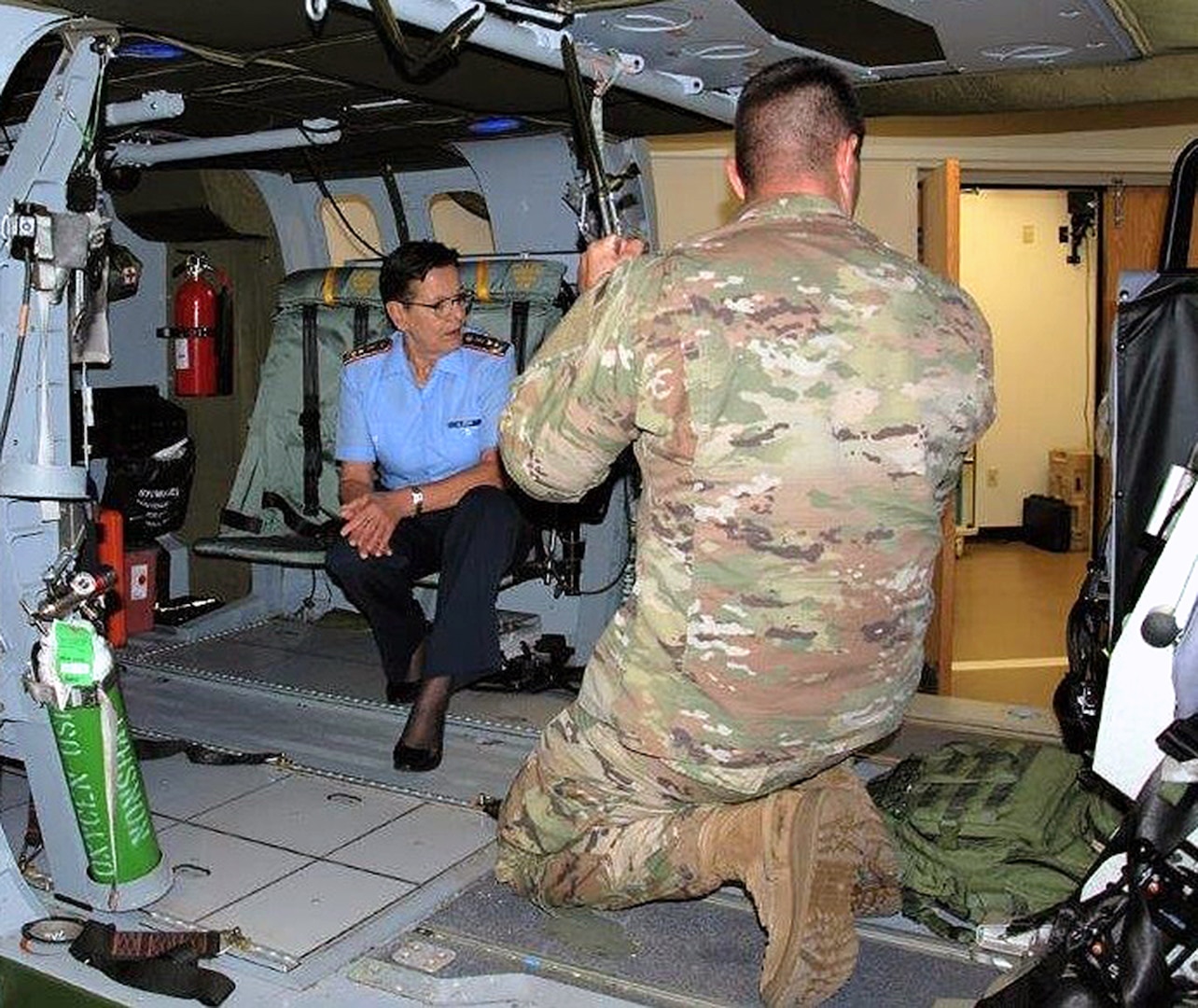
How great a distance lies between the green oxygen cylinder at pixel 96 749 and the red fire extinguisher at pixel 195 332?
9.45 feet

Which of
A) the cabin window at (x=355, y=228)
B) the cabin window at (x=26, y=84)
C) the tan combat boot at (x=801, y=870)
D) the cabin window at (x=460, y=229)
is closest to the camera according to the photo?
the tan combat boot at (x=801, y=870)

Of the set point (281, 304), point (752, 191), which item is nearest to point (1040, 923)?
point (752, 191)

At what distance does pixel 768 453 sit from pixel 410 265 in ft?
6.93

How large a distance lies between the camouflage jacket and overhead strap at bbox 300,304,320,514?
8.79 ft

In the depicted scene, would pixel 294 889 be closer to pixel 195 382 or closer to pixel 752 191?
pixel 752 191

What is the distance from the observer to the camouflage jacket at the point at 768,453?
2.32 meters

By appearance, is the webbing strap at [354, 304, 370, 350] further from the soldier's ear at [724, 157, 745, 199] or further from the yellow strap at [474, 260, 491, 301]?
the soldier's ear at [724, 157, 745, 199]

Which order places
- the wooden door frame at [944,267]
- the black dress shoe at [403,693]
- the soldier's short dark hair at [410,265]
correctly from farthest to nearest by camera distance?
the wooden door frame at [944,267] < the black dress shoe at [403,693] < the soldier's short dark hair at [410,265]

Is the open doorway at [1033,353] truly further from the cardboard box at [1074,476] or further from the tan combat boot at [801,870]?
the tan combat boot at [801,870]

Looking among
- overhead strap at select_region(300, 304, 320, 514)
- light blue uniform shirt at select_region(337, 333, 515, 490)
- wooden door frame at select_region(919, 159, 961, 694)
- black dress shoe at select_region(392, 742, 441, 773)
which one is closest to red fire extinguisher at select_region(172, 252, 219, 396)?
overhead strap at select_region(300, 304, 320, 514)

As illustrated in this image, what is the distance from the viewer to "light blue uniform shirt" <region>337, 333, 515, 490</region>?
431 centimetres

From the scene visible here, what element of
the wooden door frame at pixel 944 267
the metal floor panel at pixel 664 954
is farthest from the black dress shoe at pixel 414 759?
the wooden door frame at pixel 944 267

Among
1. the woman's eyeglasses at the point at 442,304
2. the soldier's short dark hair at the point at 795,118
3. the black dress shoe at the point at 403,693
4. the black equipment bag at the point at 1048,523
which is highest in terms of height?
the soldier's short dark hair at the point at 795,118

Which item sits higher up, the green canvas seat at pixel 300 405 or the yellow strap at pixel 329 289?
the yellow strap at pixel 329 289
